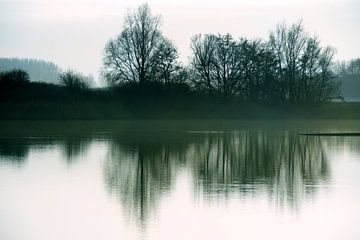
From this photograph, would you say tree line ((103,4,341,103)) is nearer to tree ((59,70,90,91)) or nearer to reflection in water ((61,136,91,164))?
tree ((59,70,90,91))

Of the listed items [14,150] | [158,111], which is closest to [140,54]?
[158,111]

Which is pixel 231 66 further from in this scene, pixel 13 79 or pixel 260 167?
pixel 260 167

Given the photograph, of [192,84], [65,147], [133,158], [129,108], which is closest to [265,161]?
[133,158]

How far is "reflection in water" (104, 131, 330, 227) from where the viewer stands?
18.8 meters

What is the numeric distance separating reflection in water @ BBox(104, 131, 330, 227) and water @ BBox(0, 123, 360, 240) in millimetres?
34

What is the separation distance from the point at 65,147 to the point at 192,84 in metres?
42.1

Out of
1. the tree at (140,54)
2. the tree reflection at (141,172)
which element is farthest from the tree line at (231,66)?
the tree reflection at (141,172)

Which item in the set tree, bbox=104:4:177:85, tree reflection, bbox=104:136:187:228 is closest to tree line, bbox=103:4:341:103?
tree, bbox=104:4:177:85

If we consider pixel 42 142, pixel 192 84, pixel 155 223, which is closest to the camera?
pixel 155 223

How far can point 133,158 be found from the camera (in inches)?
1106

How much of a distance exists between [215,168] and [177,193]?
6615 mm

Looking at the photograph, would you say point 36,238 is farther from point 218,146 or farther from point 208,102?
point 208,102

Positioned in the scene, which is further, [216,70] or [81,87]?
[216,70]

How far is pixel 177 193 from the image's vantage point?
18.9 m
